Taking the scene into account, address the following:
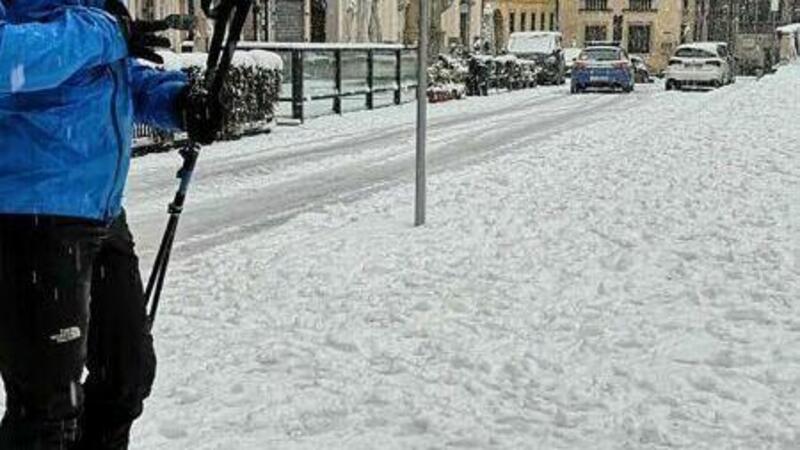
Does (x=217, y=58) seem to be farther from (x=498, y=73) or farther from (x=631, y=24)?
(x=631, y=24)

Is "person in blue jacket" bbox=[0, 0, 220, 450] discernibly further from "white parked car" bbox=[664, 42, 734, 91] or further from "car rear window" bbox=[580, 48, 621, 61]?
"white parked car" bbox=[664, 42, 734, 91]

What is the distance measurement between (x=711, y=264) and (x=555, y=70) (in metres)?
36.6

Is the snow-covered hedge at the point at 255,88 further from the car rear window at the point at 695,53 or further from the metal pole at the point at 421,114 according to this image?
the car rear window at the point at 695,53

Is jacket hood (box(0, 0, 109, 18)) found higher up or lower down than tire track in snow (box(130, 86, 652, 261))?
higher up

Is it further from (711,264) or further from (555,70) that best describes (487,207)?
(555,70)

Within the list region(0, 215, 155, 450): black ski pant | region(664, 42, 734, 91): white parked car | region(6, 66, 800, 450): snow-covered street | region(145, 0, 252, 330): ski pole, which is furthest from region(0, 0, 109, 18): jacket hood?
region(664, 42, 734, 91): white parked car

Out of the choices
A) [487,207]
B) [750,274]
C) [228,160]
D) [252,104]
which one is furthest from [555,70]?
[750,274]

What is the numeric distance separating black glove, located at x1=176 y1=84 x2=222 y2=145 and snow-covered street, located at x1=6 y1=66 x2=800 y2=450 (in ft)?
4.41

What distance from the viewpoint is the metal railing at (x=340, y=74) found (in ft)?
67.3

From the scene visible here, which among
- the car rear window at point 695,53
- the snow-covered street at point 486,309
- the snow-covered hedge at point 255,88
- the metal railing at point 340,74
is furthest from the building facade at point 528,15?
the snow-covered street at point 486,309

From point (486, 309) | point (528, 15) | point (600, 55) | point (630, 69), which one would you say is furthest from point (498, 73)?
point (528, 15)

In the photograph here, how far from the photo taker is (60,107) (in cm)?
241

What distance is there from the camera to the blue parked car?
34.4 meters

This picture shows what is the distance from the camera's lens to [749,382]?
4.48m
